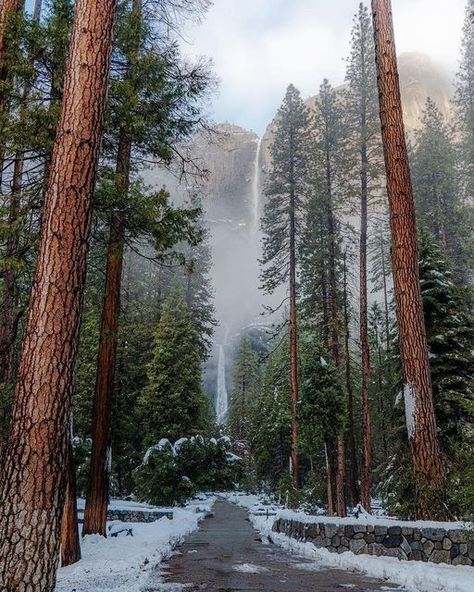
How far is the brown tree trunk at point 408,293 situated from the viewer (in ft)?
23.0

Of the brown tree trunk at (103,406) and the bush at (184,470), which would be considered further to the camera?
the bush at (184,470)

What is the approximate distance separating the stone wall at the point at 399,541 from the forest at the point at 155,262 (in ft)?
1.41

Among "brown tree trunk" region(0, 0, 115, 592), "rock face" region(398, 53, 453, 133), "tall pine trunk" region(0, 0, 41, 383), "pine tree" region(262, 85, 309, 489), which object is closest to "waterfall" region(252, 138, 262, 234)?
"rock face" region(398, 53, 453, 133)

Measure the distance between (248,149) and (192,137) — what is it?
12357 cm

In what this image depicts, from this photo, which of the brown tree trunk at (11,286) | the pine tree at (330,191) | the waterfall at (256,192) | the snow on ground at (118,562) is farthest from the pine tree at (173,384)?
the waterfall at (256,192)

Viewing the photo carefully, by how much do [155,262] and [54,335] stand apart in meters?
4.71

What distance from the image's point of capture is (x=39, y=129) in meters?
7.25

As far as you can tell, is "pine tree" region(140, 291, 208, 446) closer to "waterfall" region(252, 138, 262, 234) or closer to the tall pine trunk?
the tall pine trunk

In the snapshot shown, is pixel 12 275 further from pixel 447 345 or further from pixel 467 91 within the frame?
pixel 467 91

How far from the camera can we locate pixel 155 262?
807cm

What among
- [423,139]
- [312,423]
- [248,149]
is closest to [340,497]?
[312,423]

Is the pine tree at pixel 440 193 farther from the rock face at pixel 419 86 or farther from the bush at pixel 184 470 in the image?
the rock face at pixel 419 86

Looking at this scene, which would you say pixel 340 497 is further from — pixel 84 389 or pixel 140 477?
pixel 84 389

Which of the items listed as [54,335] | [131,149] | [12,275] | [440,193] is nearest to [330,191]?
[440,193]
